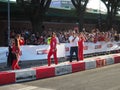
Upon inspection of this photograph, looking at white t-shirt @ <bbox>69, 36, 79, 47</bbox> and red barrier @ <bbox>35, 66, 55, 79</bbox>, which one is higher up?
white t-shirt @ <bbox>69, 36, 79, 47</bbox>

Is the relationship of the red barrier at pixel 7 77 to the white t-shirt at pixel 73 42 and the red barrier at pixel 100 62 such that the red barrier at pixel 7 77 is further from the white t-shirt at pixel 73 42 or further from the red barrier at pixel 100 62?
the white t-shirt at pixel 73 42

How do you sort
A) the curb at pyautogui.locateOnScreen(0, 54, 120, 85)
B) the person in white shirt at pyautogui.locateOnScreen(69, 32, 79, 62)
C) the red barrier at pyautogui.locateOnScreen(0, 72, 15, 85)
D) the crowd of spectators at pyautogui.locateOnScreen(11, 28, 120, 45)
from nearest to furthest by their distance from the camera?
the red barrier at pyautogui.locateOnScreen(0, 72, 15, 85)
the curb at pyautogui.locateOnScreen(0, 54, 120, 85)
the person in white shirt at pyautogui.locateOnScreen(69, 32, 79, 62)
the crowd of spectators at pyautogui.locateOnScreen(11, 28, 120, 45)

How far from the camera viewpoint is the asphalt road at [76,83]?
450 inches

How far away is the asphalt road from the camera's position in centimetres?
1142

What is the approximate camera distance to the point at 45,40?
66.7ft

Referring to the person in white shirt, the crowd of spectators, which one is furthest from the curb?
the crowd of spectators

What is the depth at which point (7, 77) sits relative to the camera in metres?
12.5

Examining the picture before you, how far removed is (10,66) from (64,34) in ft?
23.6

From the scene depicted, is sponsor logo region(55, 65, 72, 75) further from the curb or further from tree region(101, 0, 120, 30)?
tree region(101, 0, 120, 30)

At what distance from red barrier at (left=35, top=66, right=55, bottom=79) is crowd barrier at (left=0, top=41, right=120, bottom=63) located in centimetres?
293

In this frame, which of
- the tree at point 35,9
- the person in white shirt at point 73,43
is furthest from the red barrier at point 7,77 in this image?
the tree at point 35,9

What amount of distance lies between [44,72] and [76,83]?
1.95 metres

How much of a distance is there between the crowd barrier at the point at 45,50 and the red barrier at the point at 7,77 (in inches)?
139

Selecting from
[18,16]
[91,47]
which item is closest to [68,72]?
[91,47]
